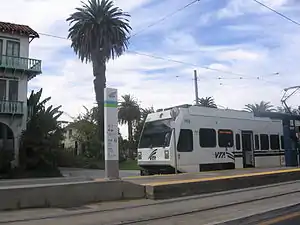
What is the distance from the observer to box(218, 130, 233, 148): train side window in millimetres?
21025

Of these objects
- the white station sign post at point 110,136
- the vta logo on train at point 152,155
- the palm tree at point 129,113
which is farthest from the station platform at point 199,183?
the palm tree at point 129,113

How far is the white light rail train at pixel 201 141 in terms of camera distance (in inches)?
754

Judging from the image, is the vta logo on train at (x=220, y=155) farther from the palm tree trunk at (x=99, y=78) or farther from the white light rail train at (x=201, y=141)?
the palm tree trunk at (x=99, y=78)

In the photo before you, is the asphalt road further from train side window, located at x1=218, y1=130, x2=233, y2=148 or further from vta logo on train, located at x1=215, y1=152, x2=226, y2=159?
train side window, located at x1=218, y1=130, x2=233, y2=148

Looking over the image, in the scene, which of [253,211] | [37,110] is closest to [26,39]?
[37,110]

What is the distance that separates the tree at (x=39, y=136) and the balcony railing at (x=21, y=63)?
10.7ft

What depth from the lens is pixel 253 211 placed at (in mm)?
10500

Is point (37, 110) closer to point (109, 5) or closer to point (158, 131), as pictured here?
point (109, 5)

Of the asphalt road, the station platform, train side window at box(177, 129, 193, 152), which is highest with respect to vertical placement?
train side window at box(177, 129, 193, 152)

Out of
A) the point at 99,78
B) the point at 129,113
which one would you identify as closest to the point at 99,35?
the point at 99,78

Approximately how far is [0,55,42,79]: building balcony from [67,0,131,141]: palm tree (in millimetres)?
10009

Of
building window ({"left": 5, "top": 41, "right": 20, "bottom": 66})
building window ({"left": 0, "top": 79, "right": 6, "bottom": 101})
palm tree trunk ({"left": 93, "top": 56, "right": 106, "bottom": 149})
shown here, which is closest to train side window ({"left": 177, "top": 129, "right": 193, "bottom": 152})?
building window ({"left": 5, "top": 41, "right": 20, "bottom": 66})

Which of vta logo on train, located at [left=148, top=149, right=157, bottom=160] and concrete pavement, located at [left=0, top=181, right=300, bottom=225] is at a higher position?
vta logo on train, located at [left=148, top=149, right=157, bottom=160]

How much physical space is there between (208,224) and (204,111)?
12.1 m
